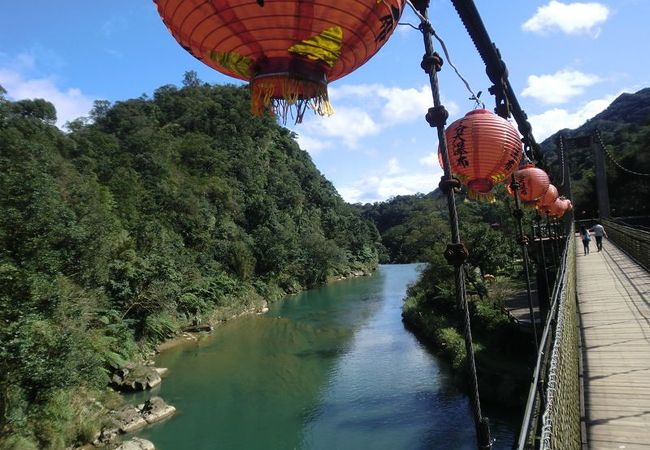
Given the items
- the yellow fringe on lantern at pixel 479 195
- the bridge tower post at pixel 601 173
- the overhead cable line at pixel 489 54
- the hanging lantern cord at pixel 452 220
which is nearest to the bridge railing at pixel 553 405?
the hanging lantern cord at pixel 452 220

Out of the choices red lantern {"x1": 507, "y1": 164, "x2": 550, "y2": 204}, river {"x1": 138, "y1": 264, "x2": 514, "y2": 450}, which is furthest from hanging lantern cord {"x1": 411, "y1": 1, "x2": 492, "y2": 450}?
river {"x1": 138, "y1": 264, "x2": 514, "y2": 450}

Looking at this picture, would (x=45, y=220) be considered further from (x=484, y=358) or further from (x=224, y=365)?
(x=484, y=358)

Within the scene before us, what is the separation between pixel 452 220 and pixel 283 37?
0.88 meters

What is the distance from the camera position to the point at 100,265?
11750mm

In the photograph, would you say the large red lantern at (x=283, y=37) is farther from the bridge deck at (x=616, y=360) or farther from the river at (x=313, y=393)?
the river at (x=313, y=393)

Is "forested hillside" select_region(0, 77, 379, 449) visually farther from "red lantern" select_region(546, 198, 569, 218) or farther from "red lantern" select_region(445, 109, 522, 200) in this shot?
"red lantern" select_region(546, 198, 569, 218)

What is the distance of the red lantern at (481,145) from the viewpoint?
311 cm

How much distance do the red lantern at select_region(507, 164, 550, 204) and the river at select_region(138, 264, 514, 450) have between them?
501cm

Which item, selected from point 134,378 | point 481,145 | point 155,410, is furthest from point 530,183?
point 134,378

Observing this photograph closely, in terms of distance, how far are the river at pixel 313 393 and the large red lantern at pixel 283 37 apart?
8272mm

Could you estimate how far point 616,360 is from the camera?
4168 millimetres

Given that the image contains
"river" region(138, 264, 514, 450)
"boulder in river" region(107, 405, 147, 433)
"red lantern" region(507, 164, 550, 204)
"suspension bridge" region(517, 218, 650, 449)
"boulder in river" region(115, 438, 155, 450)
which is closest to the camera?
"suspension bridge" region(517, 218, 650, 449)

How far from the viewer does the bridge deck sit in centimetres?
296

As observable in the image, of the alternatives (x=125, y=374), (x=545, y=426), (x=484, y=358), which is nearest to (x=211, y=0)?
(x=545, y=426)
